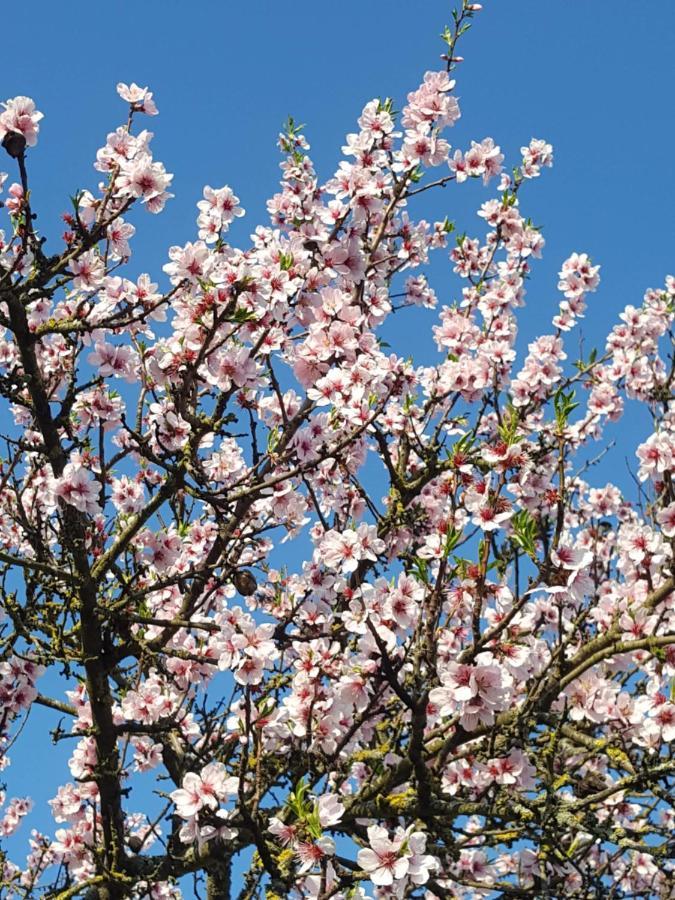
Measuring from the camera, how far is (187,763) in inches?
261

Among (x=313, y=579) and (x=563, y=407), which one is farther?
(x=313, y=579)

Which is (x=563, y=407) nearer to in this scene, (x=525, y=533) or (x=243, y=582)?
(x=525, y=533)

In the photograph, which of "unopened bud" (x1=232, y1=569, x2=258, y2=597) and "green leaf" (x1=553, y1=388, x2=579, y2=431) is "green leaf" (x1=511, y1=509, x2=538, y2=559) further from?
"unopened bud" (x1=232, y1=569, x2=258, y2=597)

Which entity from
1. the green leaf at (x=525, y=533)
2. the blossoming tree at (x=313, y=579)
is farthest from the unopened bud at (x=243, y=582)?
the green leaf at (x=525, y=533)

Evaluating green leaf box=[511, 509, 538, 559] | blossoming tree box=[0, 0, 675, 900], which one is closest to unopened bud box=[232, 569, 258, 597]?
blossoming tree box=[0, 0, 675, 900]

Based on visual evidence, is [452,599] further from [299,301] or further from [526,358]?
[526,358]

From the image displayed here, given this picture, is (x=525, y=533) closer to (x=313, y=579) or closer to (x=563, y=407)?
(x=563, y=407)

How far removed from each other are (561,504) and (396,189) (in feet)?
11.8

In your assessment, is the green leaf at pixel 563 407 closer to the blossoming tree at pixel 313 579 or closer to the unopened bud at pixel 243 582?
the blossoming tree at pixel 313 579

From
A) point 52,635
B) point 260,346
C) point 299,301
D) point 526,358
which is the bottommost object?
point 52,635

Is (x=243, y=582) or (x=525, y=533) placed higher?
(x=243, y=582)

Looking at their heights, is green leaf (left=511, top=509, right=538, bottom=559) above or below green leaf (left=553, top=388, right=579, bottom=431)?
below

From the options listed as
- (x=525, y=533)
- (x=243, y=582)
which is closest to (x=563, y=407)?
(x=525, y=533)

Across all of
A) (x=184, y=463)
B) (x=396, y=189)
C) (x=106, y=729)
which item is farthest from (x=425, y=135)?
(x=106, y=729)
